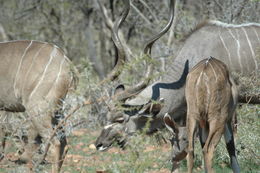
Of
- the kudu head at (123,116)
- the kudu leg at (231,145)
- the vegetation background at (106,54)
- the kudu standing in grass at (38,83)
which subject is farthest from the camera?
the kudu head at (123,116)

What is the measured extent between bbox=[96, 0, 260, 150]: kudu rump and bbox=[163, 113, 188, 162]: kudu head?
639 millimetres

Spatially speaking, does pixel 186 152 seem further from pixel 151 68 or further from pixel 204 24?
pixel 204 24

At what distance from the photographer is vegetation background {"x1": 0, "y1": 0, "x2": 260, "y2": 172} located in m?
4.30

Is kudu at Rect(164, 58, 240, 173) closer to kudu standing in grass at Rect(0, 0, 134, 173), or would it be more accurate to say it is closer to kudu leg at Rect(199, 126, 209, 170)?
kudu leg at Rect(199, 126, 209, 170)

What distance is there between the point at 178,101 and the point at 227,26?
990 mm

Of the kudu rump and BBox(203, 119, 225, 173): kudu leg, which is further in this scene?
the kudu rump

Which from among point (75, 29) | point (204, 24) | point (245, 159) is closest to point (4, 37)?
point (75, 29)

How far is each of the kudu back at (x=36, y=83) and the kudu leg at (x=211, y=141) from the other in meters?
1.31

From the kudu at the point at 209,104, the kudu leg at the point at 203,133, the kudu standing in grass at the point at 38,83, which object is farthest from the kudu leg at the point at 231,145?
the kudu standing in grass at the point at 38,83

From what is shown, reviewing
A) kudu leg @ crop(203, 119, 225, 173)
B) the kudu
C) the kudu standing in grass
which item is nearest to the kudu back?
the kudu standing in grass

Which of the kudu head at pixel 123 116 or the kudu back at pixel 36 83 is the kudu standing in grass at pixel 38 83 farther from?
the kudu head at pixel 123 116

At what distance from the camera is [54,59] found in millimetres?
5375

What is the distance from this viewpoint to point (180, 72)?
5.84 m

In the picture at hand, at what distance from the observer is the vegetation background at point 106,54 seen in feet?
14.1
